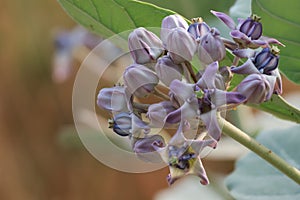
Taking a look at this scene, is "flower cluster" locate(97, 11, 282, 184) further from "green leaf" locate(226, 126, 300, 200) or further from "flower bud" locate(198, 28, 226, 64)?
"green leaf" locate(226, 126, 300, 200)

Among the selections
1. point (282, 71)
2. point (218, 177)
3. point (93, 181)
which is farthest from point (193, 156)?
point (93, 181)

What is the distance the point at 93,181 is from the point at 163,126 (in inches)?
54.0

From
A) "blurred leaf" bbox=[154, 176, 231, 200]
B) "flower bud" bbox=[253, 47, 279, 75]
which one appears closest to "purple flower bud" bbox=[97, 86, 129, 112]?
"flower bud" bbox=[253, 47, 279, 75]

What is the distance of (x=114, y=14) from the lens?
0.57 m

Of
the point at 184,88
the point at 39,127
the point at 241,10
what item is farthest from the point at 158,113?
the point at 39,127

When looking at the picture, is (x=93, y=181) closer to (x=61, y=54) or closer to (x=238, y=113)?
(x=61, y=54)

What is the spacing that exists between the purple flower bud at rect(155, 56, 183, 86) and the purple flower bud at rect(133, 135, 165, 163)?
4cm

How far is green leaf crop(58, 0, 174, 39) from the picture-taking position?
21.7 inches

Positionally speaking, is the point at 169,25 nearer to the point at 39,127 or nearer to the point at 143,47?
the point at 143,47

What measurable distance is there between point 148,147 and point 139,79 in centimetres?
5

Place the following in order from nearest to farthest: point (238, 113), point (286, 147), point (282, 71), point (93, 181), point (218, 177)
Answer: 1. point (282, 71)
2. point (286, 147)
3. point (238, 113)
4. point (218, 177)
5. point (93, 181)

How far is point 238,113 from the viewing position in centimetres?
91

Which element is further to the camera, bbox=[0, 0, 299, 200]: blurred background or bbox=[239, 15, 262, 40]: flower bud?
bbox=[0, 0, 299, 200]: blurred background

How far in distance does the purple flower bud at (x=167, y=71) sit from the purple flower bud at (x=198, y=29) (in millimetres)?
34
